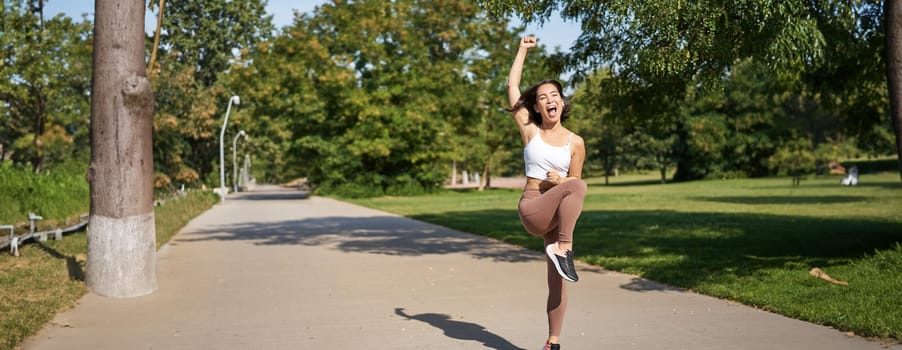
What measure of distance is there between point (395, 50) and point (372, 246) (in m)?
33.7

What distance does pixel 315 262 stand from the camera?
12922 millimetres

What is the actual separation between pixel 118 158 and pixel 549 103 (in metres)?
5.77

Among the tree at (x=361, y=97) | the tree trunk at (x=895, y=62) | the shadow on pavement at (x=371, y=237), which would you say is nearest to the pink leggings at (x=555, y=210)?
the tree trunk at (x=895, y=62)

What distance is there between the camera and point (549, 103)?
546cm

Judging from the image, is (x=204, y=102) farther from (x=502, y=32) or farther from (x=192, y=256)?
(x=192, y=256)

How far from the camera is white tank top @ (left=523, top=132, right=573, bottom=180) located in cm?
534

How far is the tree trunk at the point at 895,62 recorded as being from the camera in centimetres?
942

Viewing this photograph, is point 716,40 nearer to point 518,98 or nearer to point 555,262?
point 518,98

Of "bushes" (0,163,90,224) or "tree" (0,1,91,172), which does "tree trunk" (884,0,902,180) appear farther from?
"tree" (0,1,91,172)

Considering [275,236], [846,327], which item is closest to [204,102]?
[275,236]

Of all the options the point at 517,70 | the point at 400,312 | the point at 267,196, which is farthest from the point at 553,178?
the point at 267,196

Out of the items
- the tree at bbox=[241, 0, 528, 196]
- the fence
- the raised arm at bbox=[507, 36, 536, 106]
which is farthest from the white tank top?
the tree at bbox=[241, 0, 528, 196]

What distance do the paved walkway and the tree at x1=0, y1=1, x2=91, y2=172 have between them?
64.7 ft

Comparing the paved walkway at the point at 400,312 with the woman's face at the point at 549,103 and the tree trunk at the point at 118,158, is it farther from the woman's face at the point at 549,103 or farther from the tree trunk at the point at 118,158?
the woman's face at the point at 549,103
